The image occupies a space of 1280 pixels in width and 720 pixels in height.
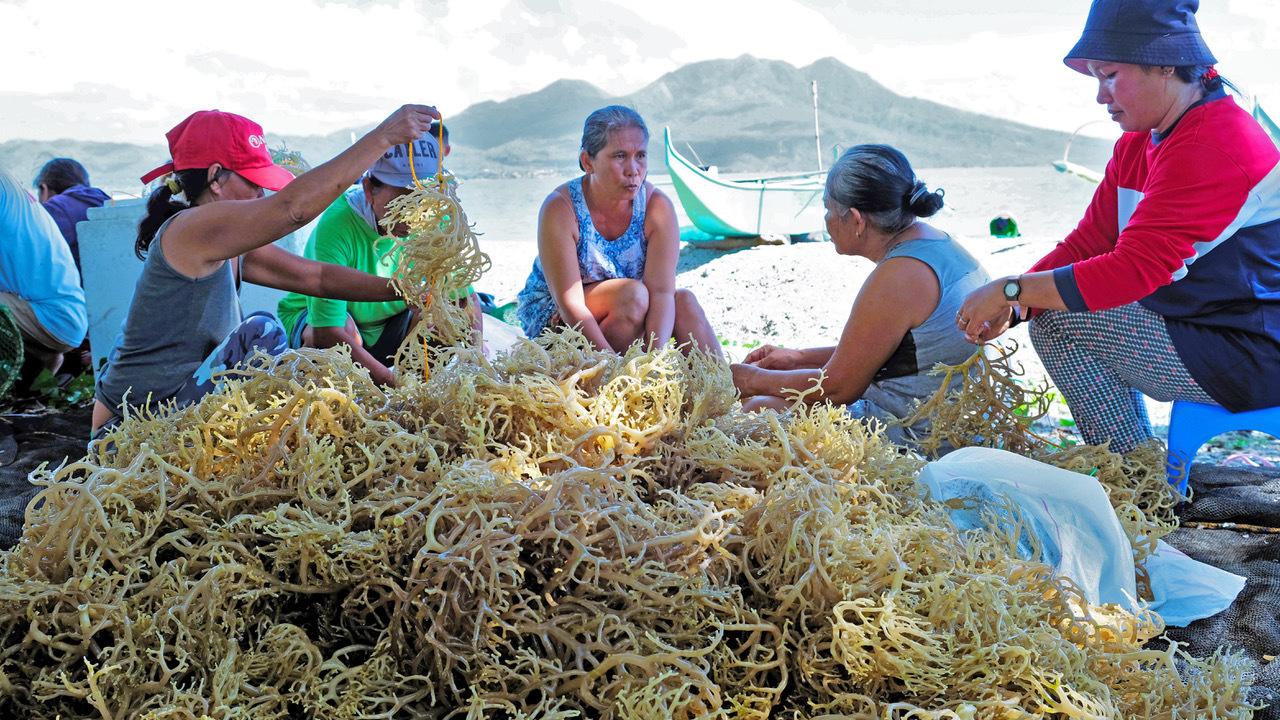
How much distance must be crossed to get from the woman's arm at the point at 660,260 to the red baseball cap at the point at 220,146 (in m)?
1.74

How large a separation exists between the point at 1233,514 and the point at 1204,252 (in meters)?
0.88

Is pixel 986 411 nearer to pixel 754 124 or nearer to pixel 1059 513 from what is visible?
pixel 1059 513

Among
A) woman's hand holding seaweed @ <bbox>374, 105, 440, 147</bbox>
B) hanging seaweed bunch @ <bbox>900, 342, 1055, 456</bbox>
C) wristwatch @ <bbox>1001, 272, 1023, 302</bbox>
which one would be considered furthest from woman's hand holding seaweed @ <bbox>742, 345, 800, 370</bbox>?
woman's hand holding seaweed @ <bbox>374, 105, 440, 147</bbox>

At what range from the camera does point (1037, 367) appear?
18.9 feet

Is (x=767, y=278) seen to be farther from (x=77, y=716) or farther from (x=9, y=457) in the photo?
(x=77, y=716)

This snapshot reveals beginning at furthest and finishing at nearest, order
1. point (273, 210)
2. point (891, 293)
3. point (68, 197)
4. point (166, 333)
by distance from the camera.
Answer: point (68, 197), point (891, 293), point (166, 333), point (273, 210)

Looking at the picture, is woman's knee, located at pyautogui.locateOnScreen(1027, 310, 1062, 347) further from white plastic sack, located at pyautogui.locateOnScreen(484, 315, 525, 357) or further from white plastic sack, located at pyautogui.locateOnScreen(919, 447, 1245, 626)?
white plastic sack, located at pyautogui.locateOnScreen(484, 315, 525, 357)

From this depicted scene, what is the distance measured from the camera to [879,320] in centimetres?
296

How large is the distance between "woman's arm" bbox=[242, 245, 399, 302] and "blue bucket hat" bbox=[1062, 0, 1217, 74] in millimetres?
2133

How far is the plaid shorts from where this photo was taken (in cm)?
277

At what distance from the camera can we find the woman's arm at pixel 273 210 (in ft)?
6.86

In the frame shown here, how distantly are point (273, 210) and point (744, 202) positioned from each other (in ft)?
42.1

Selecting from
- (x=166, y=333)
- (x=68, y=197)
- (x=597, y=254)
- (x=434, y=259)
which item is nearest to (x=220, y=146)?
(x=166, y=333)

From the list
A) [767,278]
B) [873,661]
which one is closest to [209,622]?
[873,661]
